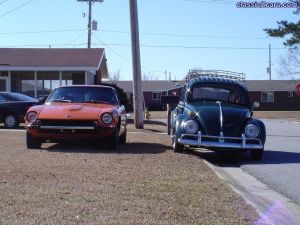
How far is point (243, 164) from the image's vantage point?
12.2m

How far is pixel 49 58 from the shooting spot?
32.4m

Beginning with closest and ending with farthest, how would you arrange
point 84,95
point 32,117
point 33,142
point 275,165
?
1. point 275,165
2. point 32,117
3. point 33,142
4. point 84,95

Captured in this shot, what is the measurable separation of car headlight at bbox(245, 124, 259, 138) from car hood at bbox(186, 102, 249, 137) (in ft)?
0.54

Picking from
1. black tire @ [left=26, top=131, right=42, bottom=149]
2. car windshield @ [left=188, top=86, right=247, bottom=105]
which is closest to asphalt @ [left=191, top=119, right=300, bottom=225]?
car windshield @ [left=188, top=86, right=247, bottom=105]

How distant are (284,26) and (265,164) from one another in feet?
116

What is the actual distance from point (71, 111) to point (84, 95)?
1.58 metres

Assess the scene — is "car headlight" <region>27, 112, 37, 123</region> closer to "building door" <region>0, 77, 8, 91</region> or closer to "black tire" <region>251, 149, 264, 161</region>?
"black tire" <region>251, 149, 264, 161</region>

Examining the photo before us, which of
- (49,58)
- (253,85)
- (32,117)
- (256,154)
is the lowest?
(256,154)

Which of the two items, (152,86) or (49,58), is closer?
(49,58)

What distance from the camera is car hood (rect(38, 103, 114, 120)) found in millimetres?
12461

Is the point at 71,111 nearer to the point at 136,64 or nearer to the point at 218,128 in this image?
the point at 218,128

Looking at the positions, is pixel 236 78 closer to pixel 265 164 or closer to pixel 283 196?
pixel 265 164

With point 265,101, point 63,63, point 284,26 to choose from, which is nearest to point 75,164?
point 63,63

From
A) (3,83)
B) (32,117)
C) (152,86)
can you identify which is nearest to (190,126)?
(32,117)
